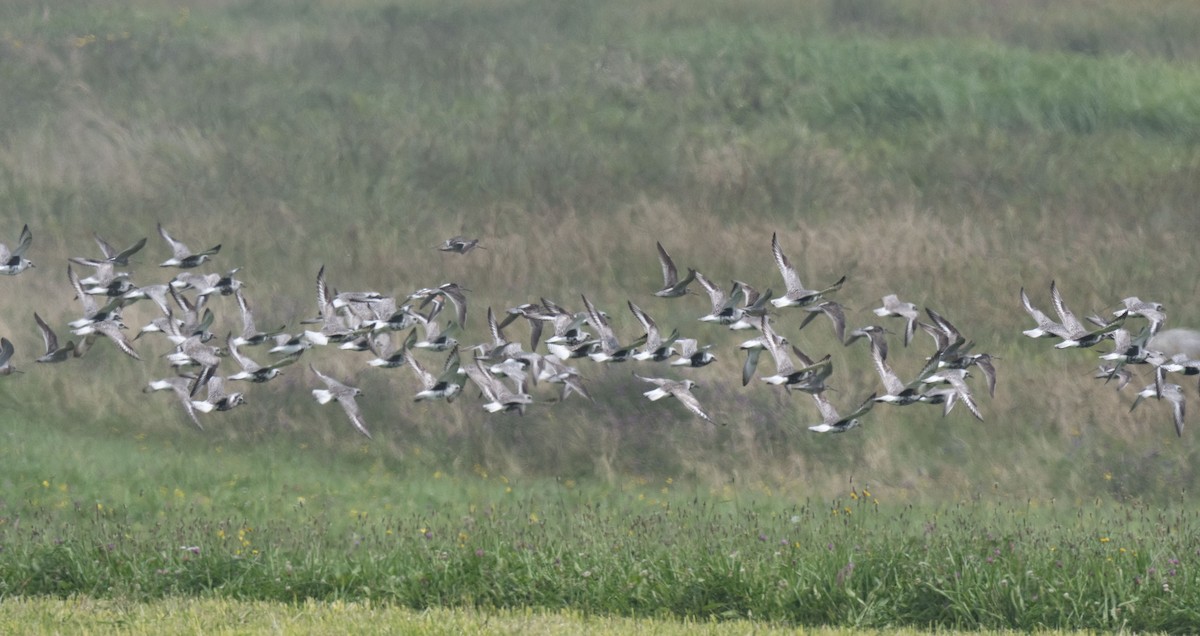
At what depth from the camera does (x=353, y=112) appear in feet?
128

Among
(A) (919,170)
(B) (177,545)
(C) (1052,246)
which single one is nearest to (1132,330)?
(C) (1052,246)

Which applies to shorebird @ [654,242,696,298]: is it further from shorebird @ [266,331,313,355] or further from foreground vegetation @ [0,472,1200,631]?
shorebird @ [266,331,313,355]

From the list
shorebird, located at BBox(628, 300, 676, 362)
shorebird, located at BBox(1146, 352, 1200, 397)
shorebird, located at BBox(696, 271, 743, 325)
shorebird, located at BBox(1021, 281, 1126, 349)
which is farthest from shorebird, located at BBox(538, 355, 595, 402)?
shorebird, located at BBox(1146, 352, 1200, 397)

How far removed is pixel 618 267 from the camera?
97.6 ft

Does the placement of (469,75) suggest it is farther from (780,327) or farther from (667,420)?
(667,420)

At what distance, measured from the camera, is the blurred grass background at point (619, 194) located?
21.9 m

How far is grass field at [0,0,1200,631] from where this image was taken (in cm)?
1563

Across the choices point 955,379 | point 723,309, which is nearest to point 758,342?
point 723,309

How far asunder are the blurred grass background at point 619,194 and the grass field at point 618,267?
0.31 feet

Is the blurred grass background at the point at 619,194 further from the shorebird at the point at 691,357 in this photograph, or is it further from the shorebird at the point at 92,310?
the shorebird at the point at 691,357

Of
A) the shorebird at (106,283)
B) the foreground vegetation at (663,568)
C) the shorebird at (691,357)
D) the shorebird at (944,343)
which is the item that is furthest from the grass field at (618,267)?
the shorebird at (106,283)

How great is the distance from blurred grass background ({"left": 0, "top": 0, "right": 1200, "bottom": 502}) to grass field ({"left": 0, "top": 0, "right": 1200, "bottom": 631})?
0.10 metres

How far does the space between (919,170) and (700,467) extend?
1488cm

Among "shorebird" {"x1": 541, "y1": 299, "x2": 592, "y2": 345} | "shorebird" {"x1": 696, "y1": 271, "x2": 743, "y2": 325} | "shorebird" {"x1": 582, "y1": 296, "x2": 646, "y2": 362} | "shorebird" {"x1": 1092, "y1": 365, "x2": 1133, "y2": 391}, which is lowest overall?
"shorebird" {"x1": 1092, "y1": 365, "x2": 1133, "y2": 391}
